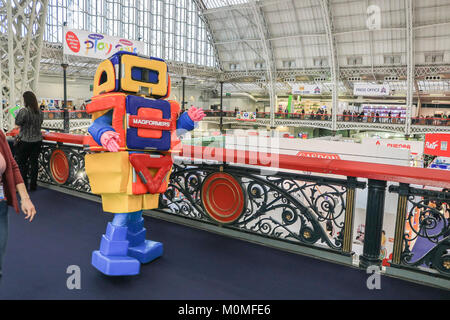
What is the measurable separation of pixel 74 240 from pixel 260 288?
1907mm

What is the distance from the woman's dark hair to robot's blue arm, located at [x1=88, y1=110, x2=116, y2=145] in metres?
2.61

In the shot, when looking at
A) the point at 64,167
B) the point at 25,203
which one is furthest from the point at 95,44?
the point at 25,203

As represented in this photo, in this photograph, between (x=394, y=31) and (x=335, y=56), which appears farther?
(x=335, y=56)

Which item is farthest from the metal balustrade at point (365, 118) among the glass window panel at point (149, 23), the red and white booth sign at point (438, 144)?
the red and white booth sign at point (438, 144)

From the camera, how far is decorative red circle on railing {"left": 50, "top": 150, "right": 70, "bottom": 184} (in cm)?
512

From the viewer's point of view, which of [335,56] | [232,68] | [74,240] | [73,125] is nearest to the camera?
[74,240]

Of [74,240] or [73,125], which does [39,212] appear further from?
[73,125]

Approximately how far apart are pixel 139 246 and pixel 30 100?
3079mm

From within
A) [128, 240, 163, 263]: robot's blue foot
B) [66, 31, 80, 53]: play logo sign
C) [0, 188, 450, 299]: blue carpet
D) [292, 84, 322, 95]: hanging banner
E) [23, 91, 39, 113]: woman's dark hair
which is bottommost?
[0, 188, 450, 299]: blue carpet

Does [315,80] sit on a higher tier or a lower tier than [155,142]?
higher

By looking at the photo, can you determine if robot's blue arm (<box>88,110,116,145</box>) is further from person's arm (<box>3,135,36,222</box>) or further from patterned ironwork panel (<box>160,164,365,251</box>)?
patterned ironwork panel (<box>160,164,365,251</box>)

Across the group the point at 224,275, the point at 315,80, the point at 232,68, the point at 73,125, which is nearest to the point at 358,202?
the point at 224,275

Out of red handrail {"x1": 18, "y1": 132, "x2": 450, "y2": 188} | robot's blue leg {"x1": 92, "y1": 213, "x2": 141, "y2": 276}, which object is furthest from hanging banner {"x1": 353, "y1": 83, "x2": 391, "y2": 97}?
robot's blue leg {"x1": 92, "y1": 213, "x2": 141, "y2": 276}

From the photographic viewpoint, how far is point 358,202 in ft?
31.8
